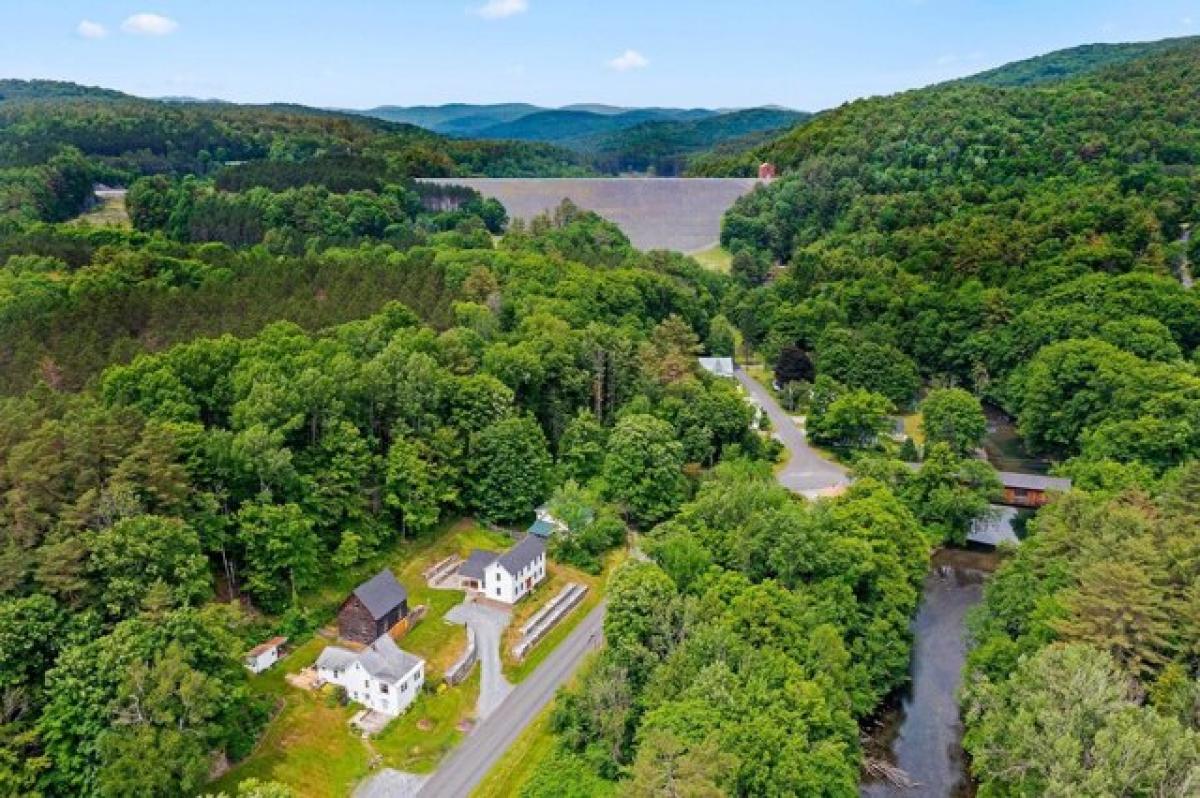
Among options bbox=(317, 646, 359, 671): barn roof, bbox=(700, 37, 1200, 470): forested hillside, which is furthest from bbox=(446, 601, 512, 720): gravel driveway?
bbox=(700, 37, 1200, 470): forested hillside

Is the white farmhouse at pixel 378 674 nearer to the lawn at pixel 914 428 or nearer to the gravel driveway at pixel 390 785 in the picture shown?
the gravel driveway at pixel 390 785

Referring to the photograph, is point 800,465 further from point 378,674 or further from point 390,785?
point 390,785

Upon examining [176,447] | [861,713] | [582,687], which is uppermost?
[176,447]

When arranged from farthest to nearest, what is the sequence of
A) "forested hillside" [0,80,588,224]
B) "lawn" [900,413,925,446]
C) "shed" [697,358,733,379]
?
"forested hillside" [0,80,588,224]
"shed" [697,358,733,379]
"lawn" [900,413,925,446]

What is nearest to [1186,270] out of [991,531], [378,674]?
[991,531]

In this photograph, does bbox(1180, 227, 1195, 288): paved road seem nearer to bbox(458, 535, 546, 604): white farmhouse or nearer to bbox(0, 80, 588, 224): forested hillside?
bbox(458, 535, 546, 604): white farmhouse

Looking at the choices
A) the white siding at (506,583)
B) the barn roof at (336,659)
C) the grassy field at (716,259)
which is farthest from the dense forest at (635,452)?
the grassy field at (716,259)

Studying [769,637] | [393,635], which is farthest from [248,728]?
[769,637]

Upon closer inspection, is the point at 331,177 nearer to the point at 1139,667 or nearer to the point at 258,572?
the point at 258,572
